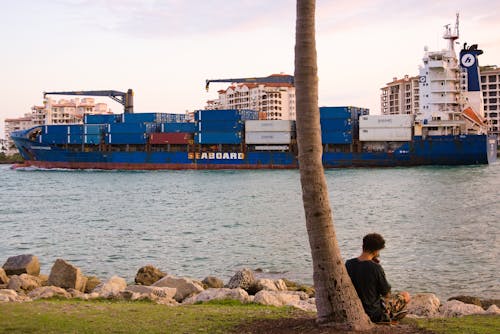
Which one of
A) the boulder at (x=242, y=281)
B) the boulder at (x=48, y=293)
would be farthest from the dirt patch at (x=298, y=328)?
the boulder at (x=48, y=293)

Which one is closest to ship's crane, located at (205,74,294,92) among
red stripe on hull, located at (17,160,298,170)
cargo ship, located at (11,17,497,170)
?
cargo ship, located at (11,17,497,170)

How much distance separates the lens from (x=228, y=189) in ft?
125

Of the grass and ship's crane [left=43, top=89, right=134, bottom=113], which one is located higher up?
ship's crane [left=43, top=89, right=134, bottom=113]

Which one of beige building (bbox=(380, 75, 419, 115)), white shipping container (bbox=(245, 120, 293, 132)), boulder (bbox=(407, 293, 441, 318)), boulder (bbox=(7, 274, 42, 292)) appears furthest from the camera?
beige building (bbox=(380, 75, 419, 115))

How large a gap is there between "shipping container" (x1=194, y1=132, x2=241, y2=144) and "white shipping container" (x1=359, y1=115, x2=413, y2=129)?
12.9 m

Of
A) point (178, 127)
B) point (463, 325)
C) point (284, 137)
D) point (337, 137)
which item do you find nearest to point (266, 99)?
point (178, 127)

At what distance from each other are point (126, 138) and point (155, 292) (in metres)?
58.2

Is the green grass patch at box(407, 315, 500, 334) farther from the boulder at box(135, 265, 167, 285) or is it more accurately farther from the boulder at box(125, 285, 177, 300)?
the boulder at box(135, 265, 167, 285)

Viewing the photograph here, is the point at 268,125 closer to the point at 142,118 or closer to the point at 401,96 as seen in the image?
the point at 142,118

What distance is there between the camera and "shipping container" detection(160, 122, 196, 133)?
64.7 meters

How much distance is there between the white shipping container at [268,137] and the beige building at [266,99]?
144 feet

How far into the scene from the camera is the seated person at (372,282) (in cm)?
527

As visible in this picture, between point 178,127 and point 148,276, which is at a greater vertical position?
point 178,127

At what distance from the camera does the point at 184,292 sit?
8.89 metres
